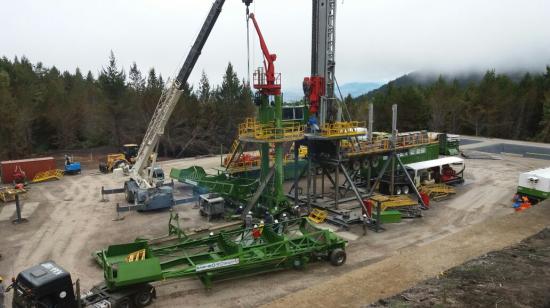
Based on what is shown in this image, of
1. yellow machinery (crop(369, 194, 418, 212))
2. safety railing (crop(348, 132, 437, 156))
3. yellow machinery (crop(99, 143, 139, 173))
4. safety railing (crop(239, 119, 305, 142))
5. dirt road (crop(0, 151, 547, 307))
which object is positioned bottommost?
dirt road (crop(0, 151, 547, 307))

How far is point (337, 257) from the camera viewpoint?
1419cm

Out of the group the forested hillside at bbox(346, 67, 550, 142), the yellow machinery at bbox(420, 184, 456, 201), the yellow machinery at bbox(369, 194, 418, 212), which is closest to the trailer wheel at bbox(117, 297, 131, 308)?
the yellow machinery at bbox(369, 194, 418, 212)

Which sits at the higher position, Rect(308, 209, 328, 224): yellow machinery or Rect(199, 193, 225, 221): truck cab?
Rect(199, 193, 225, 221): truck cab

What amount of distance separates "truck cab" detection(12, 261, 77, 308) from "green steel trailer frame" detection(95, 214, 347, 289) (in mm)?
1533

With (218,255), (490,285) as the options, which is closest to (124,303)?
(218,255)

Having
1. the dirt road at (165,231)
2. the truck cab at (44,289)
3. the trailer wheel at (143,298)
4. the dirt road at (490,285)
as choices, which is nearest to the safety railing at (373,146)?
the dirt road at (165,231)

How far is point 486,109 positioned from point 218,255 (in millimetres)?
54929

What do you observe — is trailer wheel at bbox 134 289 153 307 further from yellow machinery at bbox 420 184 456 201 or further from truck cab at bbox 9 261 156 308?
yellow machinery at bbox 420 184 456 201

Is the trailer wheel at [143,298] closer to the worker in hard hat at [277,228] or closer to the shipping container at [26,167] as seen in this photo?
the worker in hard hat at [277,228]

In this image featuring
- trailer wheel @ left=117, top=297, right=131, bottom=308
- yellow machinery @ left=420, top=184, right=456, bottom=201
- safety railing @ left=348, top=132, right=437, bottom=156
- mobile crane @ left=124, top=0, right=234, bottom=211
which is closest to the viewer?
trailer wheel @ left=117, top=297, right=131, bottom=308

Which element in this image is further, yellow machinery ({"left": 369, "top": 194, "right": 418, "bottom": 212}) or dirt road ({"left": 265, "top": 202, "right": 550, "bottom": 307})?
yellow machinery ({"left": 369, "top": 194, "right": 418, "bottom": 212})

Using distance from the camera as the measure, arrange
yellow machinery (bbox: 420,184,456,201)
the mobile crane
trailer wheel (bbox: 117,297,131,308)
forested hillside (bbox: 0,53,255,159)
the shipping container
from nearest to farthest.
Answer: trailer wheel (bbox: 117,297,131,308), the mobile crane, yellow machinery (bbox: 420,184,456,201), the shipping container, forested hillside (bbox: 0,53,255,159)

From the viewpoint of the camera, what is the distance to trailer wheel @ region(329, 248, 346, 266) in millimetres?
14133

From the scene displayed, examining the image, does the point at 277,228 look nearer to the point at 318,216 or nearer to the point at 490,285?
the point at 318,216
